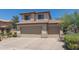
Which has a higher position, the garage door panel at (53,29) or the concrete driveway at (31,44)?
the garage door panel at (53,29)

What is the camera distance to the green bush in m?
5.34

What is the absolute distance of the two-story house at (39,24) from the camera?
5368mm

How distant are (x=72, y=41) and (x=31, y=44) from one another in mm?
929

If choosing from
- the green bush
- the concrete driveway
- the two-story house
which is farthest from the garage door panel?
the green bush

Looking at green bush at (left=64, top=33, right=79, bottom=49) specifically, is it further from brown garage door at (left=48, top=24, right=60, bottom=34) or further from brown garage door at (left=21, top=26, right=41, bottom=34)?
brown garage door at (left=21, top=26, right=41, bottom=34)

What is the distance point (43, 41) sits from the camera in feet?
17.8

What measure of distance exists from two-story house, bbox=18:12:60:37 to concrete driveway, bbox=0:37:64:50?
15 centimetres

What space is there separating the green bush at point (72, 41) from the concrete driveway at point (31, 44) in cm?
14

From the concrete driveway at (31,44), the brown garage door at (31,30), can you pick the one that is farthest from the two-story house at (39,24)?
the concrete driveway at (31,44)

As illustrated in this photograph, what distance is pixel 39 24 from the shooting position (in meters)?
5.39

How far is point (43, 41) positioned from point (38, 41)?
0.11 m

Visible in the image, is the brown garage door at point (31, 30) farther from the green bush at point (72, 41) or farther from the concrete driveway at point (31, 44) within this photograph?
the green bush at point (72, 41)
